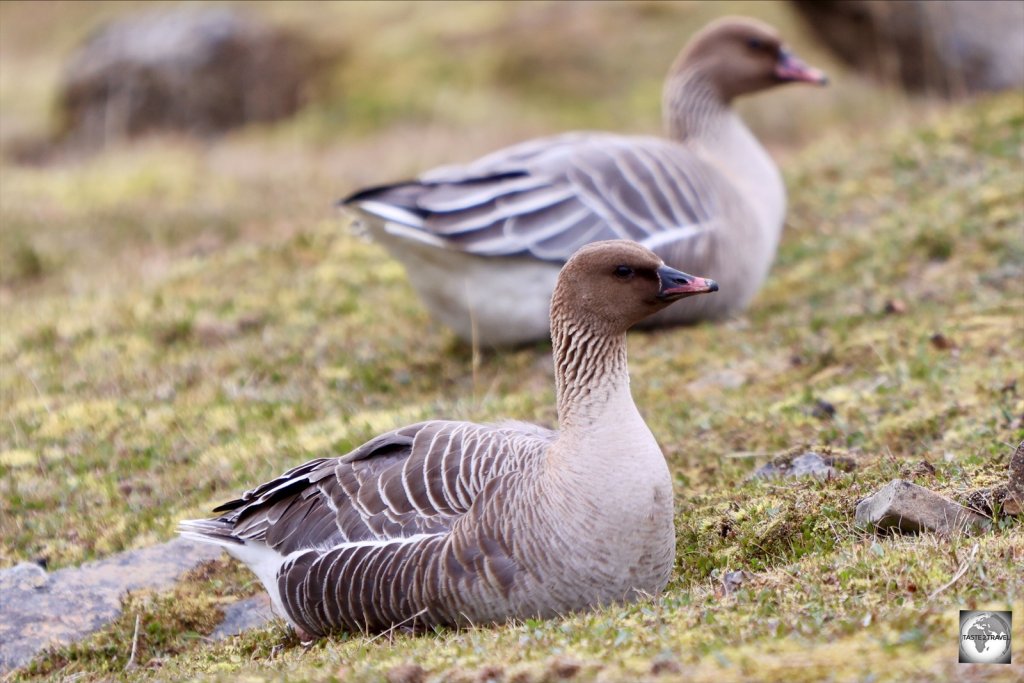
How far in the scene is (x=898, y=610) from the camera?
13.4ft

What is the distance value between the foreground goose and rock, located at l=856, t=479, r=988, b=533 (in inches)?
37.7

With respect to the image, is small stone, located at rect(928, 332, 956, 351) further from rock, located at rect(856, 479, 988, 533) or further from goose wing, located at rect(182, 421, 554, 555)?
goose wing, located at rect(182, 421, 554, 555)

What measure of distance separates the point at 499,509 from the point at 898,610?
5.83 ft

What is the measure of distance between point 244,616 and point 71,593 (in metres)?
0.95

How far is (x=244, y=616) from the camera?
629 centimetres

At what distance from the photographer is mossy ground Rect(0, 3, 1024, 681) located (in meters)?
4.39

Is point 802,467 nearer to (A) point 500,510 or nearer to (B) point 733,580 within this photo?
(B) point 733,580

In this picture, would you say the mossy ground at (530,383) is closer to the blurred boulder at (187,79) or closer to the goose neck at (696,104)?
the goose neck at (696,104)

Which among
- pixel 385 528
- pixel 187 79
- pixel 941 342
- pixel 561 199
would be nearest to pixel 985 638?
pixel 385 528

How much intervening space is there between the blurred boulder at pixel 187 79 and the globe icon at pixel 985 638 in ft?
70.8

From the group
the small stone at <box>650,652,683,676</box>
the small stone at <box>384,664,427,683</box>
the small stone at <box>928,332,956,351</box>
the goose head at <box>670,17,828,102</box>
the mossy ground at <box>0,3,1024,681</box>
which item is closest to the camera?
the small stone at <box>650,652,683,676</box>

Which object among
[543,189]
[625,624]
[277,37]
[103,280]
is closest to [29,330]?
[103,280]

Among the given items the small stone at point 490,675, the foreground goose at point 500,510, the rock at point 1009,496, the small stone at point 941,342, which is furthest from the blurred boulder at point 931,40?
the small stone at point 490,675

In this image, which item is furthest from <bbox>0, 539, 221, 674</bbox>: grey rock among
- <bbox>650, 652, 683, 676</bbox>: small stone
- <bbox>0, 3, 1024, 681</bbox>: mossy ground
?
<bbox>650, 652, 683, 676</bbox>: small stone
